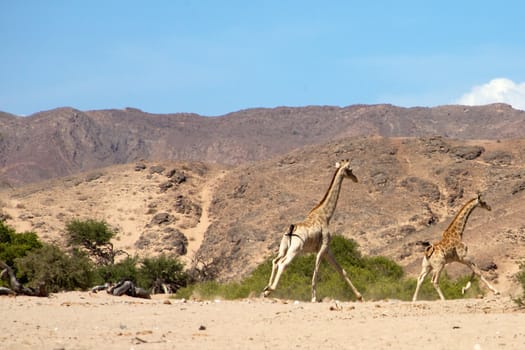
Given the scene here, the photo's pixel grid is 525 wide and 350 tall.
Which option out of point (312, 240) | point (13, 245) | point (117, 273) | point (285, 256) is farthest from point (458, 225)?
point (117, 273)

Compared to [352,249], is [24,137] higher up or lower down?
higher up

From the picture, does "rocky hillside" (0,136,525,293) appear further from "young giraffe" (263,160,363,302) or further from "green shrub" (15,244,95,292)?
"young giraffe" (263,160,363,302)

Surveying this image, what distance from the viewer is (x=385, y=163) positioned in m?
71.4

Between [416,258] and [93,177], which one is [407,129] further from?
[416,258]

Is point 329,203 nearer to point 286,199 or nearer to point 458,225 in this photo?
point 458,225

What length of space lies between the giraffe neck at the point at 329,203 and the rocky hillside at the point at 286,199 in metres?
27.9

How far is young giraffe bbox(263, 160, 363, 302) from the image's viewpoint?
693 inches

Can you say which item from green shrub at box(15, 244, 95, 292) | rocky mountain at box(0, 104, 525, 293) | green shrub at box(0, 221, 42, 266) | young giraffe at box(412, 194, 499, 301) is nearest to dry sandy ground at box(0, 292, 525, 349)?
young giraffe at box(412, 194, 499, 301)

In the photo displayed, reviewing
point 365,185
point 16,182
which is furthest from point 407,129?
point 365,185

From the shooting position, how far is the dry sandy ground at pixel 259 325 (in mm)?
11336

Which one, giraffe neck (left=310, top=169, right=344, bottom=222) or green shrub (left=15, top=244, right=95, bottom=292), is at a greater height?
giraffe neck (left=310, top=169, right=344, bottom=222)

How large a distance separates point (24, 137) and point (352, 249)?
154m

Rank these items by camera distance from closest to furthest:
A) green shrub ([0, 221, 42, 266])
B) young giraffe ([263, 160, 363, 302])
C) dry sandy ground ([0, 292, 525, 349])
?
dry sandy ground ([0, 292, 525, 349])
young giraffe ([263, 160, 363, 302])
green shrub ([0, 221, 42, 266])

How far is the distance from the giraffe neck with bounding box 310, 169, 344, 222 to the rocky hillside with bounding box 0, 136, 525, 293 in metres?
27.9
